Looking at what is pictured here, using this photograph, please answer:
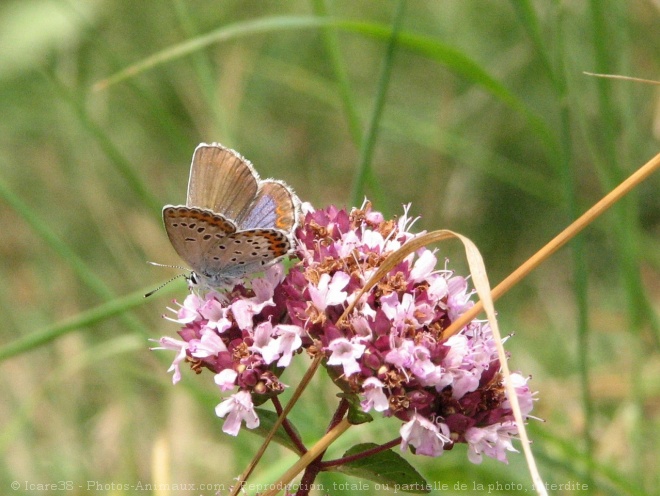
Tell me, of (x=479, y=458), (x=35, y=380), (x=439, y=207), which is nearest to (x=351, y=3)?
(x=439, y=207)

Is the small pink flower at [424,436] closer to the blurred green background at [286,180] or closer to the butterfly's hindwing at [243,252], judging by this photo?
the butterfly's hindwing at [243,252]

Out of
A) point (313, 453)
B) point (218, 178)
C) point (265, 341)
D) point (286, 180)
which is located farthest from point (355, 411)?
point (286, 180)

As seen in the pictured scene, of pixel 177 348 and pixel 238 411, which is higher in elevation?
pixel 177 348

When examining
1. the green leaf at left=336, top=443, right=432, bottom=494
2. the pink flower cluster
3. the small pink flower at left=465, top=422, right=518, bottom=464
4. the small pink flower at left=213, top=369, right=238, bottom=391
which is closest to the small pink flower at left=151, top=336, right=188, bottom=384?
the pink flower cluster

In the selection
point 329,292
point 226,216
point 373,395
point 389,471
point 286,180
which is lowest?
point 389,471

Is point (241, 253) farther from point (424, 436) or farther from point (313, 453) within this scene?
point (424, 436)

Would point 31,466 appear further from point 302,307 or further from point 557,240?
point 557,240
